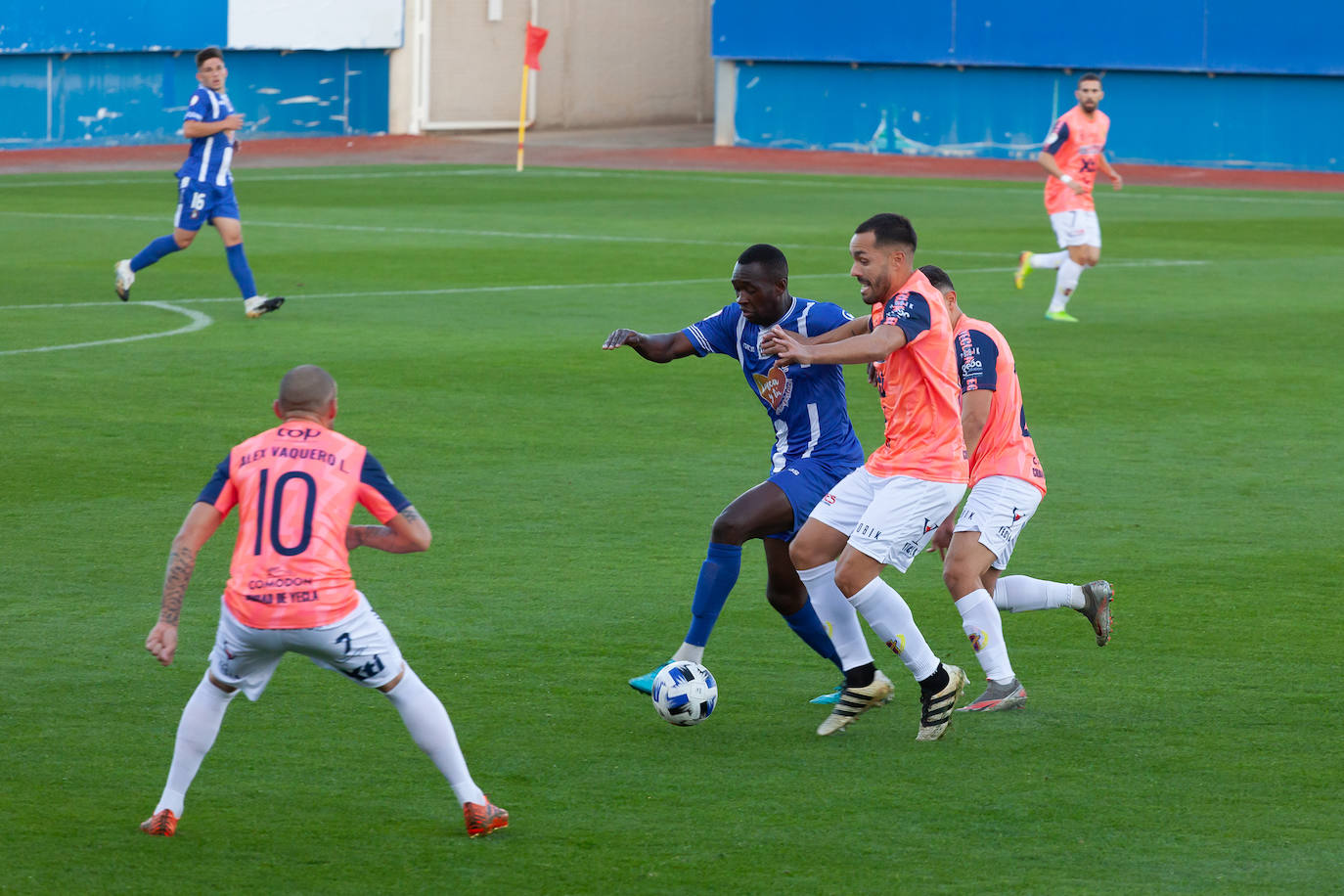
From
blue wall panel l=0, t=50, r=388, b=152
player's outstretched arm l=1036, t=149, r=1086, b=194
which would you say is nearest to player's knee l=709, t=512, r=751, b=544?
player's outstretched arm l=1036, t=149, r=1086, b=194

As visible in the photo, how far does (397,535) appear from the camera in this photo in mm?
5355

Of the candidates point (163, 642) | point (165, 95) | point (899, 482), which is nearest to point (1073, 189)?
point (899, 482)

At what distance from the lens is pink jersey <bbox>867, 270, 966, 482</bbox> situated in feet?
21.3

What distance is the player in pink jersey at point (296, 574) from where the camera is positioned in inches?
205

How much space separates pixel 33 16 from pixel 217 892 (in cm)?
3798

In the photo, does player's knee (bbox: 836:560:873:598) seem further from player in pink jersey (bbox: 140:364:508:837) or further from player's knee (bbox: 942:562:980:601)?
player in pink jersey (bbox: 140:364:508:837)

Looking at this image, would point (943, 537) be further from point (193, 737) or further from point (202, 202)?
point (202, 202)

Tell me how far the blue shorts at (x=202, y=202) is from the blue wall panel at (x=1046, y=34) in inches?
1157

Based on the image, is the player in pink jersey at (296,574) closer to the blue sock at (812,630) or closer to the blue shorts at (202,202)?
the blue sock at (812,630)

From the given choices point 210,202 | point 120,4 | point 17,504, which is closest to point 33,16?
point 120,4

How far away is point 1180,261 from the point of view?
2292cm

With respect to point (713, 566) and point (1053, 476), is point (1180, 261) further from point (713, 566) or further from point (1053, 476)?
point (713, 566)


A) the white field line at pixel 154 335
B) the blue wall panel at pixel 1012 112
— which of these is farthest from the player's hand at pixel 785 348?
the blue wall panel at pixel 1012 112

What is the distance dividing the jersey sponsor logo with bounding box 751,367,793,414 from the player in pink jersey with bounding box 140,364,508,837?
6.71 feet
